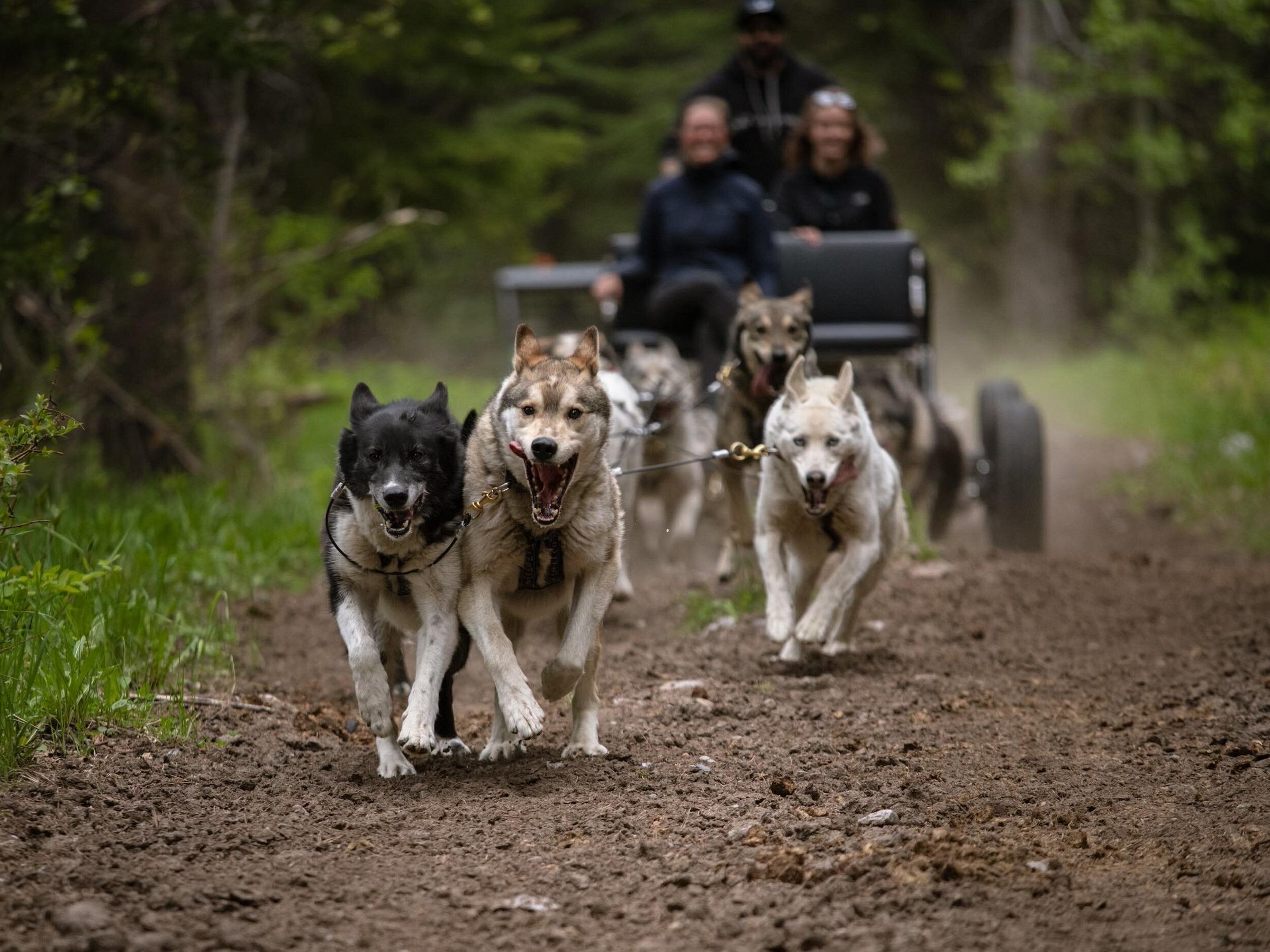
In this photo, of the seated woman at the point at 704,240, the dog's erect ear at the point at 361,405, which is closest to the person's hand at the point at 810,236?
the seated woman at the point at 704,240

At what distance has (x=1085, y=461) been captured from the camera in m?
14.2

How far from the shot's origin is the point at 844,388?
589 centimetres

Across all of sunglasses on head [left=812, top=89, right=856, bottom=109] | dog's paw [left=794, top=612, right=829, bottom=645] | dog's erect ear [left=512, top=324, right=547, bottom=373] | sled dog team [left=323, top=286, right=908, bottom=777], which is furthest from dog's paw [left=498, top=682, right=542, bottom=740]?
sunglasses on head [left=812, top=89, right=856, bottom=109]

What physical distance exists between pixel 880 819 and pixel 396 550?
1776 mm

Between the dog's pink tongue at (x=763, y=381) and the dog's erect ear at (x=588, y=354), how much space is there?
2.11 m

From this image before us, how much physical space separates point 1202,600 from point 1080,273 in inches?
756

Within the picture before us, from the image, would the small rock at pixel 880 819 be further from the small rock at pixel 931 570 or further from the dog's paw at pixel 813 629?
the small rock at pixel 931 570

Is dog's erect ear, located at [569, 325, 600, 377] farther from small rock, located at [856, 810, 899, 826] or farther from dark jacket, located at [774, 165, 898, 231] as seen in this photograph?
dark jacket, located at [774, 165, 898, 231]

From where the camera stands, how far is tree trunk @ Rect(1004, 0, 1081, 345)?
23.0 m

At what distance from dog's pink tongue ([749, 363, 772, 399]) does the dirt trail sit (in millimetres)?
1431

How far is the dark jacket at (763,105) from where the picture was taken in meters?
10.7

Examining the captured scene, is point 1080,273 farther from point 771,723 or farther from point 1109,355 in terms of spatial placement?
point 771,723

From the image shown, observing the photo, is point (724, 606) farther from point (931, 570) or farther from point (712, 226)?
point (712, 226)

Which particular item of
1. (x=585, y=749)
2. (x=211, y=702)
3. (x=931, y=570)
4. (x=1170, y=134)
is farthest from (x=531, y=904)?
(x=1170, y=134)
